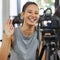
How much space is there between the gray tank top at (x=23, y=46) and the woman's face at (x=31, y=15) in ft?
0.42

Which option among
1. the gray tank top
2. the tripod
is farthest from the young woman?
the tripod

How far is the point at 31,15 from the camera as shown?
1.46 m

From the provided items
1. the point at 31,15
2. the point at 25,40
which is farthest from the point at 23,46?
the point at 31,15

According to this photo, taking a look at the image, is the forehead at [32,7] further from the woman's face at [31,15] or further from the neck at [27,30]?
the neck at [27,30]

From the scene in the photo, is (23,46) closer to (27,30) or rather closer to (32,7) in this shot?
(27,30)

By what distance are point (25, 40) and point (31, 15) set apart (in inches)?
9.2

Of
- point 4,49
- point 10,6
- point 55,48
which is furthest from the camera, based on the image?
point 10,6

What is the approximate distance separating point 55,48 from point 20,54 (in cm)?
34

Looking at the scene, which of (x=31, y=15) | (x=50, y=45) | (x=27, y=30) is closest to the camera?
(x=50, y=45)

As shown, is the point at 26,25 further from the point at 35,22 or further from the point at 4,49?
the point at 4,49

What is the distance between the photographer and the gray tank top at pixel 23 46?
4.86 feet

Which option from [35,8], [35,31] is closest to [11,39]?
[35,31]

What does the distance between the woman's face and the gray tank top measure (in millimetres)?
128

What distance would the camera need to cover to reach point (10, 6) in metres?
4.20
